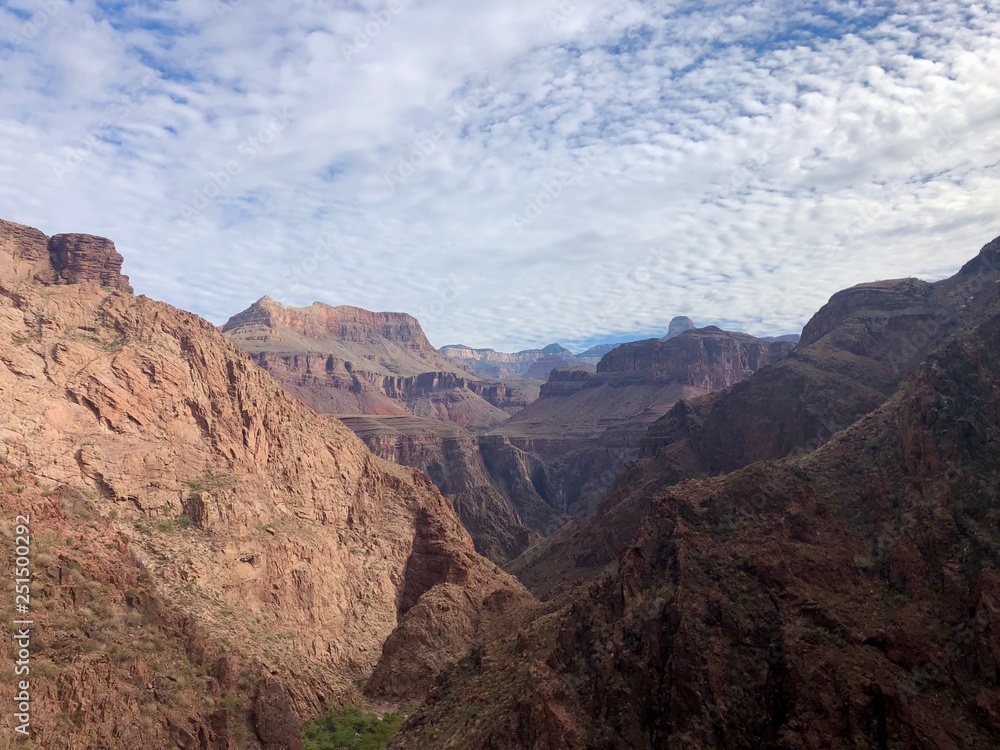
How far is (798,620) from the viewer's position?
73.4 feet

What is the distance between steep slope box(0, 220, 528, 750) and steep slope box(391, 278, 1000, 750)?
1142cm

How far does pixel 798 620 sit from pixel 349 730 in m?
23.2

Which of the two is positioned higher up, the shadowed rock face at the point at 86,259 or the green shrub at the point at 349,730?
the shadowed rock face at the point at 86,259

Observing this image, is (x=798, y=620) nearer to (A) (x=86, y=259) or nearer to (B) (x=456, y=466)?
(A) (x=86, y=259)

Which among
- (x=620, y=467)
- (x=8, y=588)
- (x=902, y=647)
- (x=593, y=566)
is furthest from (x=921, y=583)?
(x=620, y=467)

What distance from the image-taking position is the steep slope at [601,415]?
465 feet

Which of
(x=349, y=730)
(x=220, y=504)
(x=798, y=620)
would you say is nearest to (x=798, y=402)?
(x=798, y=620)

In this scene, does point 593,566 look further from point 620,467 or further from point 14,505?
point 620,467

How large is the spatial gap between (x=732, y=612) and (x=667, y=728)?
4.59 metres

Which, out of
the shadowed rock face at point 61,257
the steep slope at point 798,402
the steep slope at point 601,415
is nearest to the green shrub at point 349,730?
the steep slope at point 798,402

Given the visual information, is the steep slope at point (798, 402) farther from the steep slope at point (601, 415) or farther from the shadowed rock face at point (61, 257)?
the steep slope at point (601, 415)

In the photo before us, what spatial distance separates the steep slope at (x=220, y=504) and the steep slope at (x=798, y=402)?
18.5 meters

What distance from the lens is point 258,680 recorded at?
102 feet

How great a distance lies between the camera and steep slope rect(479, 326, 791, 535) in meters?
142
